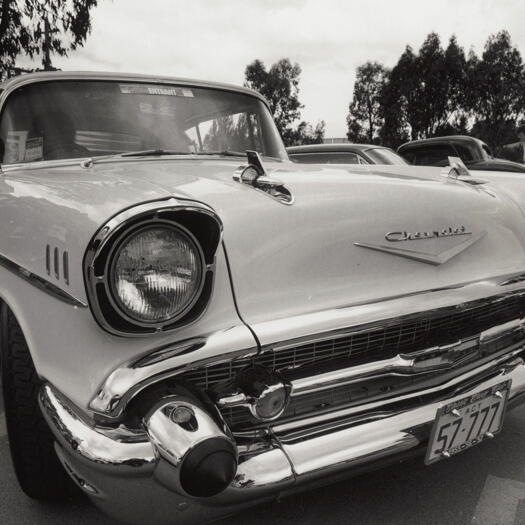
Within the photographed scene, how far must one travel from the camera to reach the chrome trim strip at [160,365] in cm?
114

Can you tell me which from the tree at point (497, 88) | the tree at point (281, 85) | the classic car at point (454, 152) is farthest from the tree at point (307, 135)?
the classic car at point (454, 152)

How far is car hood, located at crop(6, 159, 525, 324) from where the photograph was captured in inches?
51.9

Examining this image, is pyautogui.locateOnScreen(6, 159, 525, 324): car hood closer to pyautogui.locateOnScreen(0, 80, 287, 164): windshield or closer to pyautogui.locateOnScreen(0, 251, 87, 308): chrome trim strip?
pyautogui.locateOnScreen(0, 251, 87, 308): chrome trim strip

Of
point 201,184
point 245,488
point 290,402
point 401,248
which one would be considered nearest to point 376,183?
point 401,248

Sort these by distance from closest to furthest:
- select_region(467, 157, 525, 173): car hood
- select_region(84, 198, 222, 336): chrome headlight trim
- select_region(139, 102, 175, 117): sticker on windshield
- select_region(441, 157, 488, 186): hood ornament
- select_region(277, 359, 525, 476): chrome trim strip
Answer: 1. select_region(84, 198, 222, 336): chrome headlight trim
2. select_region(277, 359, 525, 476): chrome trim strip
3. select_region(441, 157, 488, 186): hood ornament
4. select_region(139, 102, 175, 117): sticker on windshield
5. select_region(467, 157, 525, 173): car hood

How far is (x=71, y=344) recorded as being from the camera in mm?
1229

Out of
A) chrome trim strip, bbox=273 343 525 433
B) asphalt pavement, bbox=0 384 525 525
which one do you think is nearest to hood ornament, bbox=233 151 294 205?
chrome trim strip, bbox=273 343 525 433

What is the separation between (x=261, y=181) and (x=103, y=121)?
937 mm

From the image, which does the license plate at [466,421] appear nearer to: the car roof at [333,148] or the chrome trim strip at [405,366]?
the chrome trim strip at [405,366]

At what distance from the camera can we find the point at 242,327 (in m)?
1.26

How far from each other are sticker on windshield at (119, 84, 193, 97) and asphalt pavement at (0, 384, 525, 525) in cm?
153

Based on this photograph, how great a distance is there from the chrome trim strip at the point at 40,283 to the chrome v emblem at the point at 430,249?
29.4 inches

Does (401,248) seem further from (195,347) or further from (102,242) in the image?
(102,242)

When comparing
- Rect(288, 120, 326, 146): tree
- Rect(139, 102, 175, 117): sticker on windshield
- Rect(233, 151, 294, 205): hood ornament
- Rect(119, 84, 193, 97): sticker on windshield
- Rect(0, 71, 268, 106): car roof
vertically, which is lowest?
Rect(288, 120, 326, 146): tree
